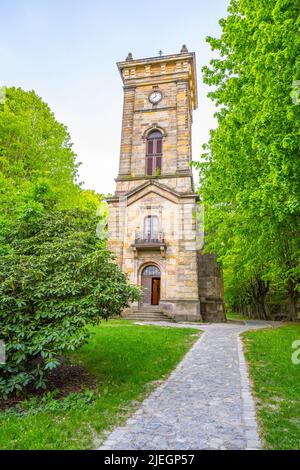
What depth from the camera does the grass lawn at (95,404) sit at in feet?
13.4

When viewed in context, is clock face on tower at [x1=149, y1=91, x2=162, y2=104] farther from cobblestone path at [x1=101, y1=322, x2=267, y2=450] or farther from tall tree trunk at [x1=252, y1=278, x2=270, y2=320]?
cobblestone path at [x1=101, y1=322, x2=267, y2=450]

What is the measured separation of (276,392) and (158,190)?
18456 millimetres

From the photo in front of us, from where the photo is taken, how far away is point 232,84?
10.8 meters

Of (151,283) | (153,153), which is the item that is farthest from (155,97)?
(151,283)

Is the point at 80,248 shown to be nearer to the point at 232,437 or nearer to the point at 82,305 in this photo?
the point at 82,305

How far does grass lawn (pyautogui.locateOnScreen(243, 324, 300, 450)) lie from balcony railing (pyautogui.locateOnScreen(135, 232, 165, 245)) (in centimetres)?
1216

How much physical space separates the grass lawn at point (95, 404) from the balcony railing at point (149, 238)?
41.4 ft

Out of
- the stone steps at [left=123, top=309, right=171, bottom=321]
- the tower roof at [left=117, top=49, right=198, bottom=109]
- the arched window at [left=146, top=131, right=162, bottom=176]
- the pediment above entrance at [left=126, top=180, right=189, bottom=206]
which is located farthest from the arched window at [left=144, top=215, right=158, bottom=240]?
the tower roof at [left=117, top=49, right=198, bottom=109]

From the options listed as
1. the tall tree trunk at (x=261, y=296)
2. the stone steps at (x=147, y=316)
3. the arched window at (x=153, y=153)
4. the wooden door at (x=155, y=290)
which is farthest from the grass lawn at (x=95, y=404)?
the tall tree trunk at (x=261, y=296)

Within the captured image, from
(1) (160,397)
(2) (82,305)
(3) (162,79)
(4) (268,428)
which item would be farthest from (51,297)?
(3) (162,79)

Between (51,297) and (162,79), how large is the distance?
Result: 80.4 feet

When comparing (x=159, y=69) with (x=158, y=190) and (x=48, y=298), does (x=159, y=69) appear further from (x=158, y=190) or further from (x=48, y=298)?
(x=48, y=298)

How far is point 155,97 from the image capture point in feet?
85.6

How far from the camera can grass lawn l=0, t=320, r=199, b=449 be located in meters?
4.07
